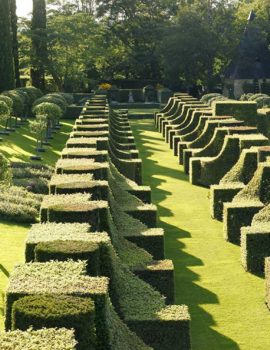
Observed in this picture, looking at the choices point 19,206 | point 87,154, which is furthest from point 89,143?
point 19,206

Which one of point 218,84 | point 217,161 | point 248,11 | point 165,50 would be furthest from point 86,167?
point 248,11

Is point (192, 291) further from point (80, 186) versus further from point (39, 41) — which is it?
point (39, 41)

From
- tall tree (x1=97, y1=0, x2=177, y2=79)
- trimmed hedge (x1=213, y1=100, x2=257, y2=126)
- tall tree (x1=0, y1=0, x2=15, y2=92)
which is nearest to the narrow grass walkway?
trimmed hedge (x1=213, y1=100, x2=257, y2=126)

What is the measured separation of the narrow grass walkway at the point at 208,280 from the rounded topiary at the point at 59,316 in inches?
187

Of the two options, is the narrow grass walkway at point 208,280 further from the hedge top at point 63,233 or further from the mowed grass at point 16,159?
the mowed grass at point 16,159

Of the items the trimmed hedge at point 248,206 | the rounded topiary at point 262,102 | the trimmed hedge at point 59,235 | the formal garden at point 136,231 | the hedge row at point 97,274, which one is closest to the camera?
the hedge row at point 97,274

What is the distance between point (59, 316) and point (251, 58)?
2954 inches

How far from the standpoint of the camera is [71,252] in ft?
35.8

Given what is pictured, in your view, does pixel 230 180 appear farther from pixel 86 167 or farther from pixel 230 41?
pixel 230 41

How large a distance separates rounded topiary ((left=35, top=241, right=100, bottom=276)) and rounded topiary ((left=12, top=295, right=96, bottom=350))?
2.32 metres

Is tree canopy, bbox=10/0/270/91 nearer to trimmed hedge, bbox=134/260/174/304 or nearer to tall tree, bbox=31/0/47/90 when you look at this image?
tall tree, bbox=31/0/47/90

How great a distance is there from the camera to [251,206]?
19.5 metres

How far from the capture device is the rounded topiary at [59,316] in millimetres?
8094

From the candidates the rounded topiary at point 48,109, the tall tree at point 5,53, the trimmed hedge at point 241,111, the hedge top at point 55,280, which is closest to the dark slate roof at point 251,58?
the tall tree at point 5,53
